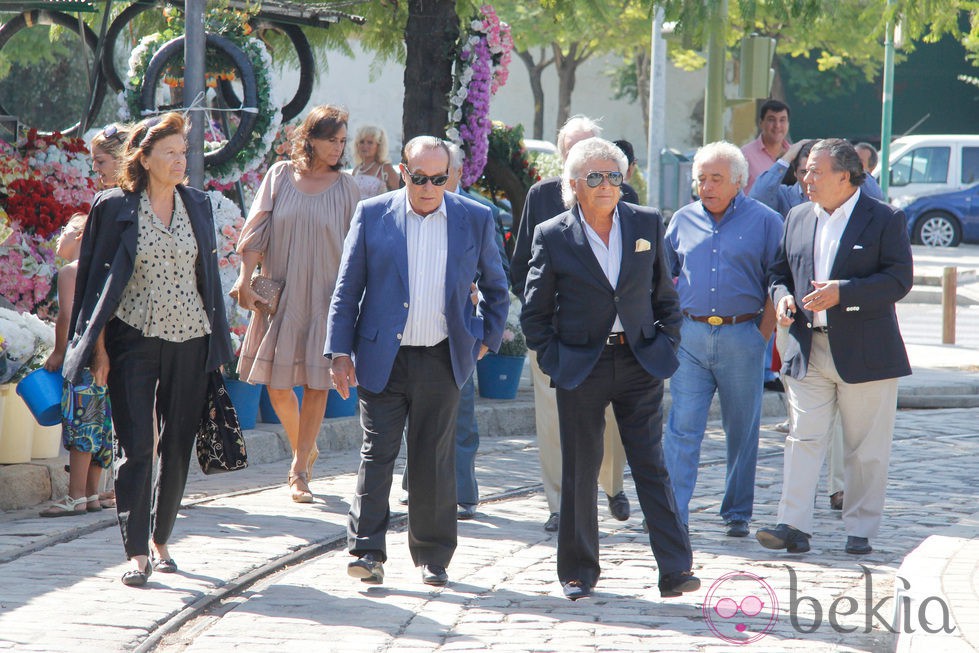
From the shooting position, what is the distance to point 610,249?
19.4ft

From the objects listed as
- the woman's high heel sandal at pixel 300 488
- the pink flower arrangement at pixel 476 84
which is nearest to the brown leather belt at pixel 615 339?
the woman's high heel sandal at pixel 300 488

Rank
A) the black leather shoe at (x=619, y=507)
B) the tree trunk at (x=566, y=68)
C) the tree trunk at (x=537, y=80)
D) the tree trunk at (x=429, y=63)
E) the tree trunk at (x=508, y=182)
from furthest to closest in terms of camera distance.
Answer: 1. the tree trunk at (x=537, y=80)
2. the tree trunk at (x=566, y=68)
3. the tree trunk at (x=508, y=182)
4. the tree trunk at (x=429, y=63)
5. the black leather shoe at (x=619, y=507)

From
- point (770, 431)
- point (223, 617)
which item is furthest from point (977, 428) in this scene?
point (223, 617)

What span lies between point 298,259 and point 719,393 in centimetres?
244

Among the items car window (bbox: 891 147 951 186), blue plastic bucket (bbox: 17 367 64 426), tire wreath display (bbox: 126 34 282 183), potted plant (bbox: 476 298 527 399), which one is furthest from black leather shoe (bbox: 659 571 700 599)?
car window (bbox: 891 147 951 186)

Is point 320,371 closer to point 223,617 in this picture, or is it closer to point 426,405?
point 426,405

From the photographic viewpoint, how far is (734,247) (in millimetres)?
7121

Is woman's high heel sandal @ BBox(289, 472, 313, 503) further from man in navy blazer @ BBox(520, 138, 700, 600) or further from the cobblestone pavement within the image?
man in navy blazer @ BBox(520, 138, 700, 600)

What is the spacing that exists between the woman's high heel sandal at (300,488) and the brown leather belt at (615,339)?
8.72ft

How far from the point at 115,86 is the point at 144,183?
6.49 meters

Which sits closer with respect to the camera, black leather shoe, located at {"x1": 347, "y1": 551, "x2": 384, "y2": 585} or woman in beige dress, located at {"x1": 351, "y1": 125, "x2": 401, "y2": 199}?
black leather shoe, located at {"x1": 347, "y1": 551, "x2": 384, "y2": 585}

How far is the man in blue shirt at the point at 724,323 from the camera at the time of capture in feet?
23.2

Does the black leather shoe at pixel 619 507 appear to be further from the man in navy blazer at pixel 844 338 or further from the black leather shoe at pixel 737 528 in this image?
the man in navy blazer at pixel 844 338

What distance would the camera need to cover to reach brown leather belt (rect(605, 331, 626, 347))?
5.84 meters
